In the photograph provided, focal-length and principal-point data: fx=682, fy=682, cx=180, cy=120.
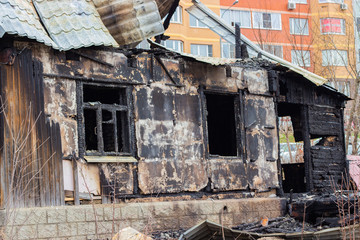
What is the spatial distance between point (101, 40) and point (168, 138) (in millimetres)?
2686

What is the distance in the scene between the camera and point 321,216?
15.6m

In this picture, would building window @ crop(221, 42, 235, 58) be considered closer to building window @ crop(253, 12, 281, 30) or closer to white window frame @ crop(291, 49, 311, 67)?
building window @ crop(253, 12, 281, 30)

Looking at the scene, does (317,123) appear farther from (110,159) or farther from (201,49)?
(201,49)

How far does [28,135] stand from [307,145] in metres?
7.92

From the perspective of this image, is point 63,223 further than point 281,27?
No

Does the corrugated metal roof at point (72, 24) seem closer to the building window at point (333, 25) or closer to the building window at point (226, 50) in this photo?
the building window at point (226, 50)

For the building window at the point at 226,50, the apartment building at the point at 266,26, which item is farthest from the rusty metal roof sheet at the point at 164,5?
the building window at the point at 226,50

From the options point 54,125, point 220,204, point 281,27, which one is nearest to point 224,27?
point 220,204

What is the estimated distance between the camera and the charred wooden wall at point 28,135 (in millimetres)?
11875

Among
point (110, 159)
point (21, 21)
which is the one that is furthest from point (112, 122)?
point (21, 21)

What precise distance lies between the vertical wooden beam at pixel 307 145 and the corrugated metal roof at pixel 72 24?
6.46m

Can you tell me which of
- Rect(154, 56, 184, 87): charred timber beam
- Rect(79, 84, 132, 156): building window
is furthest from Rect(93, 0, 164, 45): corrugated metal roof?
Rect(79, 84, 132, 156): building window

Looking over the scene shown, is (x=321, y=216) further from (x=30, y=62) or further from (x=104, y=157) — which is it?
(x=30, y=62)

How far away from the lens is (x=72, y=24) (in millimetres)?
12977
